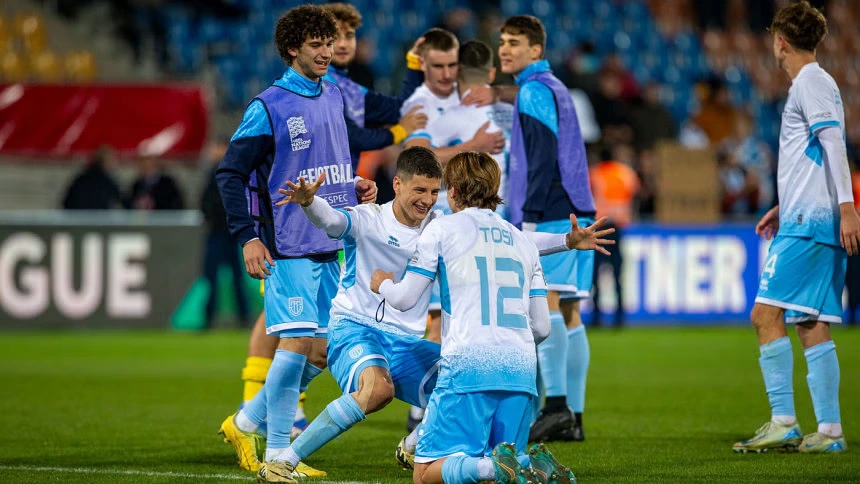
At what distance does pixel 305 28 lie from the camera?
20.3 feet

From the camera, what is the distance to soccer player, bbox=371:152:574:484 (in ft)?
17.0

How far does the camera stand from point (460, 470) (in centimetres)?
508

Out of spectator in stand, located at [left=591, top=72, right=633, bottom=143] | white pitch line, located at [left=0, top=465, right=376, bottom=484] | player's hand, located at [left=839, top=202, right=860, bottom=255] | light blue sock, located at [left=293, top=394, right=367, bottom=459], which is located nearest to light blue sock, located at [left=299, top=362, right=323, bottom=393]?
white pitch line, located at [left=0, top=465, right=376, bottom=484]

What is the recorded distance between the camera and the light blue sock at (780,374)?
6887mm

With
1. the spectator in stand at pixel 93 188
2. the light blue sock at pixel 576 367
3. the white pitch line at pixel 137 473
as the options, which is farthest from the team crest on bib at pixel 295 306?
the spectator in stand at pixel 93 188

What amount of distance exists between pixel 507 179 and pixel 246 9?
13680 millimetres

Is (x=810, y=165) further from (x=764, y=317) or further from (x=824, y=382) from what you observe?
(x=824, y=382)

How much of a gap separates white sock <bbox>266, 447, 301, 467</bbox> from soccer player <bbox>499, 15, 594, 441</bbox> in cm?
189

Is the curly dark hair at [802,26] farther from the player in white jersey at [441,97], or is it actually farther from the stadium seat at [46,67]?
the stadium seat at [46,67]

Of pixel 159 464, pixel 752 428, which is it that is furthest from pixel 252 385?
pixel 752 428

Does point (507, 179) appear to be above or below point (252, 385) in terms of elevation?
above

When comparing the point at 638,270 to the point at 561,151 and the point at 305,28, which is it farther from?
the point at 305,28

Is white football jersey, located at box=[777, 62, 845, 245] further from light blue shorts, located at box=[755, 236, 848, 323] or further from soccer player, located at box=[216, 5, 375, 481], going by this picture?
soccer player, located at box=[216, 5, 375, 481]

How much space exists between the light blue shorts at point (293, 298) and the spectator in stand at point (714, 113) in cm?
1584
